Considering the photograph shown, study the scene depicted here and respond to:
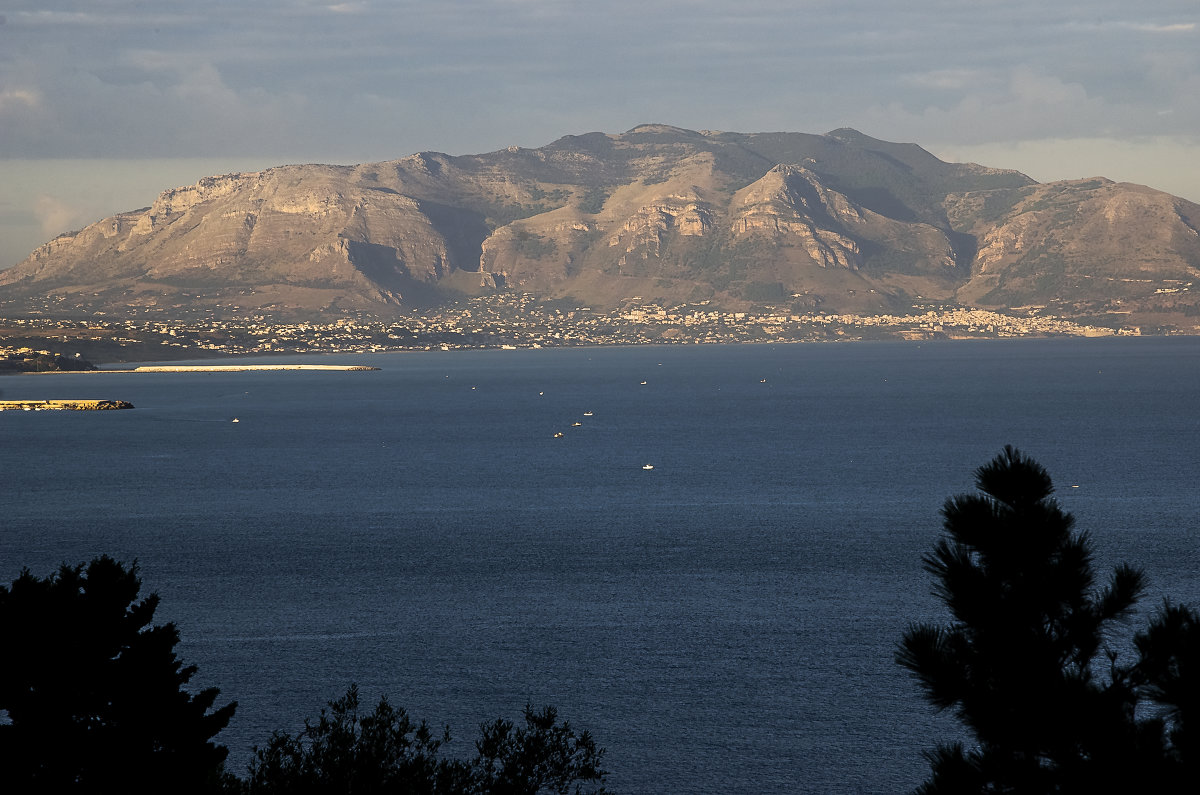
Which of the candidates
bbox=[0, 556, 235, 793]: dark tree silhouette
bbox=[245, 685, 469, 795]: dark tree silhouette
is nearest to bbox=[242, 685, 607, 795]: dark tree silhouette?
bbox=[245, 685, 469, 795]: dark tree silhouette

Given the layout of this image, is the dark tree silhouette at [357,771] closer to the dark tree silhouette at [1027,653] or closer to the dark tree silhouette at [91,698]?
the dark tree silhouette at [91,698]

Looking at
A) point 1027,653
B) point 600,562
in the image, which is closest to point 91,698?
point 1027,653

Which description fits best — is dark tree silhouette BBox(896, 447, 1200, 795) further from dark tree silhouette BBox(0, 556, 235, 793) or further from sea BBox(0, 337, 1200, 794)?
sea BBox(0, 337, 1200, 794)

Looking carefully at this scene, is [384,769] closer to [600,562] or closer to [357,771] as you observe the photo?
[357,771]

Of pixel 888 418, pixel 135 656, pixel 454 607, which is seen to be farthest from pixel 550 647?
pixel 888 418

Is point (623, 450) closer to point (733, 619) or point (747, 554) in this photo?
point (747, 554)

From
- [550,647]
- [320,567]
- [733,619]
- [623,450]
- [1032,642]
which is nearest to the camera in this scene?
[1032,642]

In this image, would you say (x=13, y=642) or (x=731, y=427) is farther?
(x=731, y=427)
